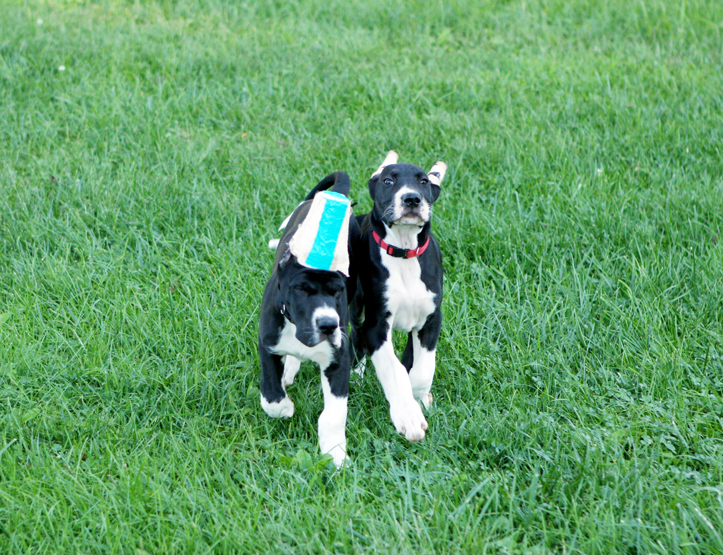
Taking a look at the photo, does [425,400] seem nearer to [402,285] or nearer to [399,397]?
[399,397]

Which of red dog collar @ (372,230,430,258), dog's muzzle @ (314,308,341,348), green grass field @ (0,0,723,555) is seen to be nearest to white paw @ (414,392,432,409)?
green grass field @ (0,0,723,555)

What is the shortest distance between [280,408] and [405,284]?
31.2 inches

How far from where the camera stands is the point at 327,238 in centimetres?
270

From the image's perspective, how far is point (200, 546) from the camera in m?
2.51

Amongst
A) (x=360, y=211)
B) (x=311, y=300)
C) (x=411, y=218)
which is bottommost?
(x=360, y=211)

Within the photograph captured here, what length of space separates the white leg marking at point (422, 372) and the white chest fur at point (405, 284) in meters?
0.19

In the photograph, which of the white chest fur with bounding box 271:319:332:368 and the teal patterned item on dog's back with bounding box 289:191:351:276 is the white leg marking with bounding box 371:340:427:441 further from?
the teal patterned item on dog's back with bounding box 289:191:351:276

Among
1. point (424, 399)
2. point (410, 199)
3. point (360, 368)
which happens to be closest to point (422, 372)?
point (424, 399)

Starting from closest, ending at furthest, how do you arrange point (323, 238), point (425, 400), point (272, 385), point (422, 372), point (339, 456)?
point (323, 238), point (339, 456), point (272, 385), point (422, 372), point (425, 400)

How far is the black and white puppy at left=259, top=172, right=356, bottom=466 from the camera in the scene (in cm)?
278

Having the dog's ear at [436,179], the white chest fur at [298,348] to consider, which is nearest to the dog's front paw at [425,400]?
the white chest fur at [298,348]

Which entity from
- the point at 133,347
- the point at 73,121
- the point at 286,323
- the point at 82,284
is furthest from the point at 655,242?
the point at 73,121

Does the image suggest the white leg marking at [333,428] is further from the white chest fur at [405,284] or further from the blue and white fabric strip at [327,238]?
the blue and white fabric strip at [327,238]

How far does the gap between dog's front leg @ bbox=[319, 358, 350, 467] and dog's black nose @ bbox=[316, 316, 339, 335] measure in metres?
0.35
